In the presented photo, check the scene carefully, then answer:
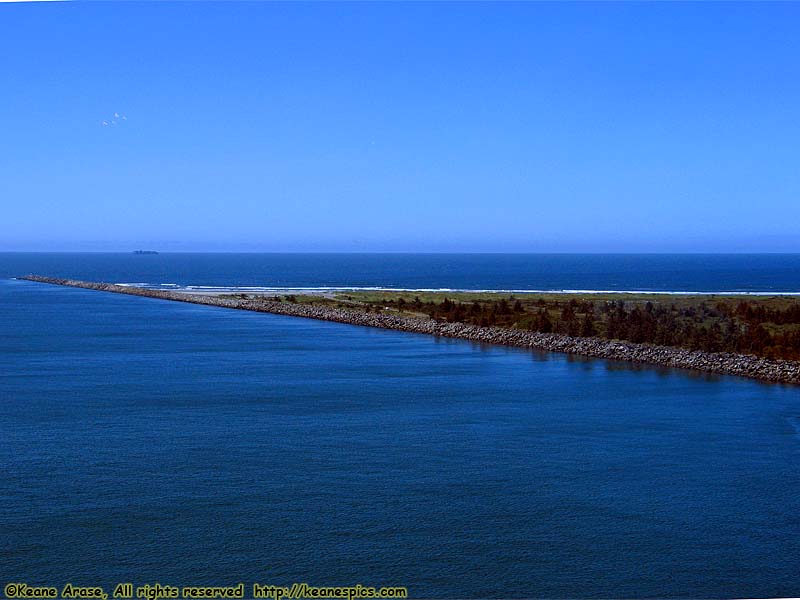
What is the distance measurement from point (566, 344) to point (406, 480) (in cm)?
2123

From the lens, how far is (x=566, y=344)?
36.3 meters

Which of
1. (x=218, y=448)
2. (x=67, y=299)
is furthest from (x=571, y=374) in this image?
(x=67, y=299)

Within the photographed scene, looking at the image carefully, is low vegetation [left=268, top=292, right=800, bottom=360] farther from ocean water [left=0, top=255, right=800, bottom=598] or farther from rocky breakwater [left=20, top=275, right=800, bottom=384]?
ocean water [left=0, top=255, right=800, bottom=598]

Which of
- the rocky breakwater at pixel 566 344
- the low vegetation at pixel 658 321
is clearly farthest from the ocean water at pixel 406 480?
the low vegetation at pixel 658 321

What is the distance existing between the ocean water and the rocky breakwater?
171cm

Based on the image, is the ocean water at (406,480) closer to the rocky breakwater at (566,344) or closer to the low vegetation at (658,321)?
the rocky breakwater at (566,344)

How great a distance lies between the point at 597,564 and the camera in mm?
12461

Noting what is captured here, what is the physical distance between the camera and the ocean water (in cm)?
1231

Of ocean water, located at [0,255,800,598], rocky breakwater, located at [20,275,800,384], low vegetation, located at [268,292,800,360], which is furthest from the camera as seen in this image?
low vegetation, located at [268,292,800,360]

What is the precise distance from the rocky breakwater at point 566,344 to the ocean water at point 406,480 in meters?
1.71

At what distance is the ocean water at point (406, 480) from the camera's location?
12.3 metres

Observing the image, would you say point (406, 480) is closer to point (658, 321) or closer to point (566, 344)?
point (566, 344)

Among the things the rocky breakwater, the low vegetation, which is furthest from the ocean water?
the low vegetation

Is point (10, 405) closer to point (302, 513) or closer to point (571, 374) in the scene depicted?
point (302, 513)
